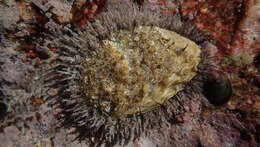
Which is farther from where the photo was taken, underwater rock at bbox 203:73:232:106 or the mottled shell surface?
underwater rock at bbox 203:73:232:106

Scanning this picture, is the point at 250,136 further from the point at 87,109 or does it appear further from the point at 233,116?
the point at 87,109

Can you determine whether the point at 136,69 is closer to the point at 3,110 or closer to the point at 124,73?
the point at 124,73

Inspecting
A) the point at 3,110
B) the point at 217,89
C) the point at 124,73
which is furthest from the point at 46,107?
the point at 217,89

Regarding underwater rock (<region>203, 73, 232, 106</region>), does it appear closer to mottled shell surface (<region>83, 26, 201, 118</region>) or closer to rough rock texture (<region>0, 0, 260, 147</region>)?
rough rock texture (<region>0, 0, 260, 147</region>)

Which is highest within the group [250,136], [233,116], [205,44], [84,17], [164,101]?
[84,17]

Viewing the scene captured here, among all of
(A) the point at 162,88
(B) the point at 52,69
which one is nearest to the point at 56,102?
(B) the point at 52,69

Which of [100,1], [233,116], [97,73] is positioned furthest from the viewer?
[100,1]

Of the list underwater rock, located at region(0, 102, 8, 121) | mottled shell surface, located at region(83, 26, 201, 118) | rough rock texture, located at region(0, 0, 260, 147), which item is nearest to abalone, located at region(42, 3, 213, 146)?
mottled shell surface, located at region(83, 26, 201, 118)

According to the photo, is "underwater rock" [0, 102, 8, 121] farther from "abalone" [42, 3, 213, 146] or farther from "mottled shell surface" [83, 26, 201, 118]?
"mottled shell surface" [83, 26, 201, 118]

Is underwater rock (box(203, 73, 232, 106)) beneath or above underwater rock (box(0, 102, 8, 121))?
beneath
